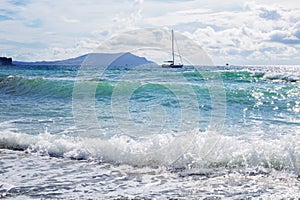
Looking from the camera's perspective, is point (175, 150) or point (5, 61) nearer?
point (175, 150)

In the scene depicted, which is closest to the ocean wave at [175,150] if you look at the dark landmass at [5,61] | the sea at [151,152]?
the sea at [151,152]

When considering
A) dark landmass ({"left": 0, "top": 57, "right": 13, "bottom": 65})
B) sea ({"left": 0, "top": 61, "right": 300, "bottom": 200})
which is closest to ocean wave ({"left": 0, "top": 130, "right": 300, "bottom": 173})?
sea ({"left": 0, "top": 61, "right": 300, "bottom": 200})

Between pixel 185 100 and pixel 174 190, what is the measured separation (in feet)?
35.3

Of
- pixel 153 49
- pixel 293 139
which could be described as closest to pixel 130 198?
pixel 153 49

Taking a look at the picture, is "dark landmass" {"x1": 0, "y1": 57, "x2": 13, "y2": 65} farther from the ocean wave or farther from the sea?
the ocean wave

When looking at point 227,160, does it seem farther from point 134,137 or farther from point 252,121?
point 252,121

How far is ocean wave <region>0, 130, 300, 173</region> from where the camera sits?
705cm

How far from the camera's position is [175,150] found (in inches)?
305

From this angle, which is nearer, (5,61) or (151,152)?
(151,152)

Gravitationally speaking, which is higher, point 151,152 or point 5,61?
point 5,61

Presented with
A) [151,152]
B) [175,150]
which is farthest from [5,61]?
[175,150]

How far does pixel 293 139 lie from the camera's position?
26.2 ft

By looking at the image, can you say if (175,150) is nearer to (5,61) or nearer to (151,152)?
(151,152)

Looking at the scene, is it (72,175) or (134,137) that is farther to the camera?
(134,137)
